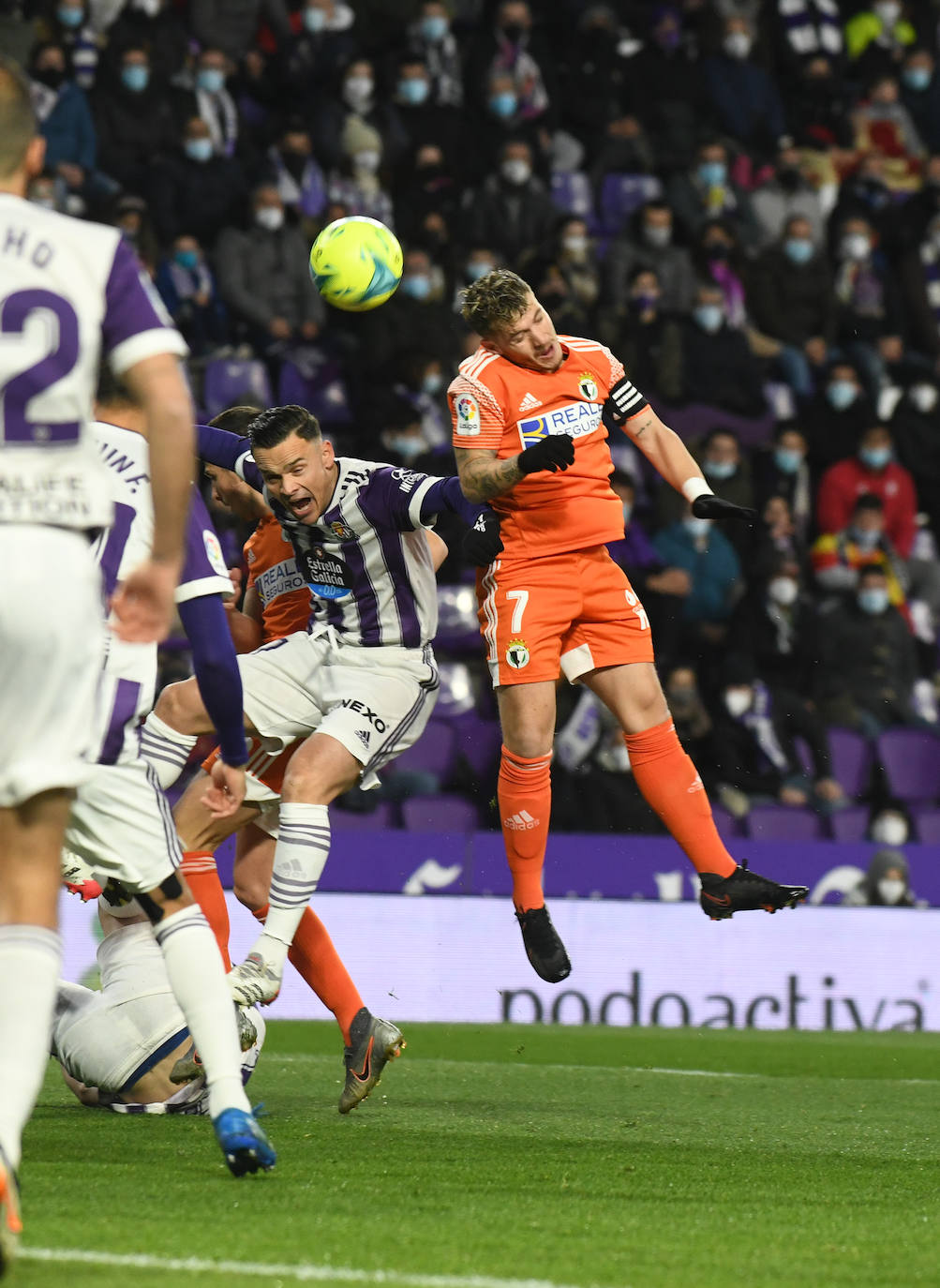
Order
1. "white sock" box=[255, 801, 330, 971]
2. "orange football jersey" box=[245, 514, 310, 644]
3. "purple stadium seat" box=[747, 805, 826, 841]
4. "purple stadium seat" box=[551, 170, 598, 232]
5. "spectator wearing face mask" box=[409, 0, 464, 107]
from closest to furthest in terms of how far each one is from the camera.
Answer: "white sock" box=[255, 801, 330, 971] < "orange football jersey" box=[245, 514, 310, 644] < "purple stadium seat" box=[747, 805, 826, 841] < "spectator wearing face mask" box=[409, 0, 464, 107] < "purple stadium seat" box=[551, 170, 598, 232]

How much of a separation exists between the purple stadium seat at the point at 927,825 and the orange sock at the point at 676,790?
596cm

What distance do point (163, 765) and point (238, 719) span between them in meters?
2.07

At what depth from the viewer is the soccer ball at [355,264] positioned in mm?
7551

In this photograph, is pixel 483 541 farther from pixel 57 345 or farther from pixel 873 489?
pixel 873 489

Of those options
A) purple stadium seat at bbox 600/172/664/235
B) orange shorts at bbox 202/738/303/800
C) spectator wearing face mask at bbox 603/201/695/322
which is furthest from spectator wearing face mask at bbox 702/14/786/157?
orange shorts at bbox 202/738/303/800

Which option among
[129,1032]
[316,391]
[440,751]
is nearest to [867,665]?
[440,751]

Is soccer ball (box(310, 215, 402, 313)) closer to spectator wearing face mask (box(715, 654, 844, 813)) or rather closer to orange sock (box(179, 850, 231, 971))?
orange sock (box(179, 850, 231, 971))

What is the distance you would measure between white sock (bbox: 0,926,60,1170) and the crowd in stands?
8517mm

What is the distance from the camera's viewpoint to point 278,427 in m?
6.55

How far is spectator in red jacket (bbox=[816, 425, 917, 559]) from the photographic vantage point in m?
14.8

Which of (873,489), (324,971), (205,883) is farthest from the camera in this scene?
(873,489)

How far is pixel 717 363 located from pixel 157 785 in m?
11.0

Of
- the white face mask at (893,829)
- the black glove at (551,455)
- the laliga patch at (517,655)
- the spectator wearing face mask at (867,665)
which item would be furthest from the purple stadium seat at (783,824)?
the black glove at (551,455)

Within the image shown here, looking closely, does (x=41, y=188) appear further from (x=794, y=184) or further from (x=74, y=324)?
(x=74, y=324)
